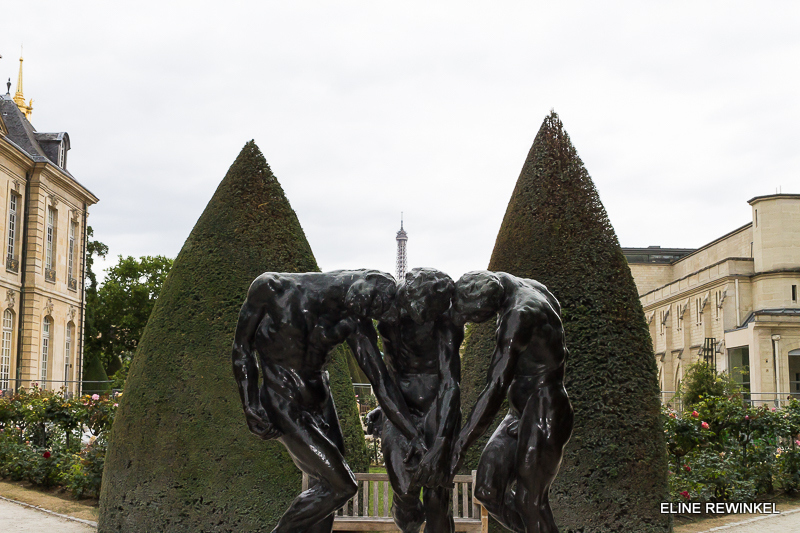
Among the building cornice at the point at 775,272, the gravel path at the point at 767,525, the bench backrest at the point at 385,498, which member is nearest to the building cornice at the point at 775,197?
the building cornice at the point at 775,272

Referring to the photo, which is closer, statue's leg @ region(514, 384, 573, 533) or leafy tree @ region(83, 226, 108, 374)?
statue's leg @ region(514, 384, 573, 533)

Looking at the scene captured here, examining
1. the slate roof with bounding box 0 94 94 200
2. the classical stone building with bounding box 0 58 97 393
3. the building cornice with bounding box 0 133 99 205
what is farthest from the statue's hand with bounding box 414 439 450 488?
the slate roof with bounding box 0 94 94 200

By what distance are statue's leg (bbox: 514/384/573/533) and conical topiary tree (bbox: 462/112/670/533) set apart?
2.52 m

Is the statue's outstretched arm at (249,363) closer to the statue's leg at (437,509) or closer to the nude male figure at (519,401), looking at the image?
the statue's leg at (437,509)

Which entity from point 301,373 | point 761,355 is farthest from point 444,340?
point 761,355

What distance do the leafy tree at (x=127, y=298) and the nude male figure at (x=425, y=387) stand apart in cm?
4256

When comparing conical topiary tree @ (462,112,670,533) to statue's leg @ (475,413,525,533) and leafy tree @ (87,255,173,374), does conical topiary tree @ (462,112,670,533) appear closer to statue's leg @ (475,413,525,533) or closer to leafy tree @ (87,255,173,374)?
statue's leg @ (475,413,525,533)

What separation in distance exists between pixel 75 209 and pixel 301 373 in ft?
123

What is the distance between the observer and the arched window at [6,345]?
30750 millimetres

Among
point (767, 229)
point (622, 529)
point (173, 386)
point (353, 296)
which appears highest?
point (767, 229)

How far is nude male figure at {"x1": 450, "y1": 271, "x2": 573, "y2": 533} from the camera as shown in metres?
4.09

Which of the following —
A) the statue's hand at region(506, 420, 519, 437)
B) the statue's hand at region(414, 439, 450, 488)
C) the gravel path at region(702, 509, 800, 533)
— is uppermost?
the statue's hand at region(506, 420, 519, 437)

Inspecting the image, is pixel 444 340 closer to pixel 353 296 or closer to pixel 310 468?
pixel 353 296

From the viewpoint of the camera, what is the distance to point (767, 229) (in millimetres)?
40750
